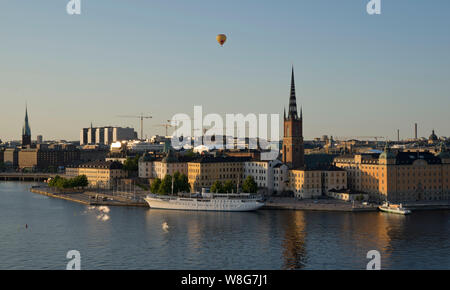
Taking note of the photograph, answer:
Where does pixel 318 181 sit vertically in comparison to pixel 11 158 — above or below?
below

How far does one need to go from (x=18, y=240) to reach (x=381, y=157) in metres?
38.6

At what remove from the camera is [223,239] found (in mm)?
39844

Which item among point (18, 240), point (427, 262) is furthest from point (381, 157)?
point (18, 240)

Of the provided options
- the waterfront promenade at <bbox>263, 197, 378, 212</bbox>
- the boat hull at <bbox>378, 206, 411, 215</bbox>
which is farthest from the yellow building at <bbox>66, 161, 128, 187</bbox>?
the boat hull at <bbox>378, 206, 411, 215</bbox>

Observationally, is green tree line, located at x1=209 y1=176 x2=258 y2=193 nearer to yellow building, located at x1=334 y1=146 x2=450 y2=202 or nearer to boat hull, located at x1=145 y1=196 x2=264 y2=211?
boat hull, located at x1=145 y1=196 x2=264 y2=211

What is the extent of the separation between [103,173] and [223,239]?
171 ft

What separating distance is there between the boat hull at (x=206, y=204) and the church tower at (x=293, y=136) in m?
15.2

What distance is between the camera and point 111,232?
4284 centimetres

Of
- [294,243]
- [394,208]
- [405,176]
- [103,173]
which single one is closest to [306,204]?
[394,208]

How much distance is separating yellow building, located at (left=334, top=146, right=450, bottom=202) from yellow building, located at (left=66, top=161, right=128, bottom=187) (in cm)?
3710

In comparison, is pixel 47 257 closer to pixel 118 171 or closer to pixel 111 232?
pixel 111 232

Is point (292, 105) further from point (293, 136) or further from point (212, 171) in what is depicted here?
point (212, 171)

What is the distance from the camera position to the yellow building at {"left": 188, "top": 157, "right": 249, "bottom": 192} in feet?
245
